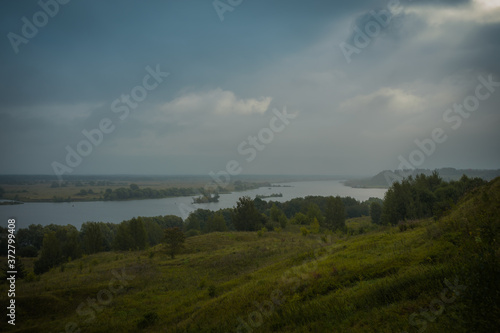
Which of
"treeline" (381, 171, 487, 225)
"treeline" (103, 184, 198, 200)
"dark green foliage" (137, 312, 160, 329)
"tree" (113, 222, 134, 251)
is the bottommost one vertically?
"tree" (113, 222, 134, 251)

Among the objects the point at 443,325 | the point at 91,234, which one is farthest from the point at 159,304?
the point at 91,234

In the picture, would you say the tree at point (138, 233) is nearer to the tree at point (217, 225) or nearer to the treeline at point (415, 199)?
the tree at point (217, 225)

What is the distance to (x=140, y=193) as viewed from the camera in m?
137

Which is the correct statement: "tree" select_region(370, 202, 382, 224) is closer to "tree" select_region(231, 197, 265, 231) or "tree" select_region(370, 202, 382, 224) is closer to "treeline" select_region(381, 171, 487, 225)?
"treeline" select_region(381, 171, 487, 225)

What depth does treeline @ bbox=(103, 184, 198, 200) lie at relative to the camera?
418ft

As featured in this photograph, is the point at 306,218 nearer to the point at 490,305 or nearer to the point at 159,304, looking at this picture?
the point at 159,304

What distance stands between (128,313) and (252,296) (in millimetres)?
7572

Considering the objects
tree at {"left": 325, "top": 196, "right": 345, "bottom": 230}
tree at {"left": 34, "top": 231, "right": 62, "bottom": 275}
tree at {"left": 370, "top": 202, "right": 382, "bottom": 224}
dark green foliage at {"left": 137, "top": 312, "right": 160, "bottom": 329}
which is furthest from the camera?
tree at {"left": 370, "top": 202, "right": 382, "bottom": 224}

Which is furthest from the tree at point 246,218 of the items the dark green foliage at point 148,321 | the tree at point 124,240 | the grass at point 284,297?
the dark green foliage at point 148,321

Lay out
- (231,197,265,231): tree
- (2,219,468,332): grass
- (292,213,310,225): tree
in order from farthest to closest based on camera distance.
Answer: (292,213,310,225): tree → (231,197,265,231): tree → (2,219,468,332): grass

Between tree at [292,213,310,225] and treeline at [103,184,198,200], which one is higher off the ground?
treeline at [103,184,198,200]

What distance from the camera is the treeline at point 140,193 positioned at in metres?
127

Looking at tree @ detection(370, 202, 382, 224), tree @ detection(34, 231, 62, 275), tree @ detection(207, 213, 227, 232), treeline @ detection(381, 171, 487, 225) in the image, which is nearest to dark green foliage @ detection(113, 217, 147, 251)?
tree @ detection(34, 231, 62, 275)

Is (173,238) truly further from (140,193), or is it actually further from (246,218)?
(140,193)
